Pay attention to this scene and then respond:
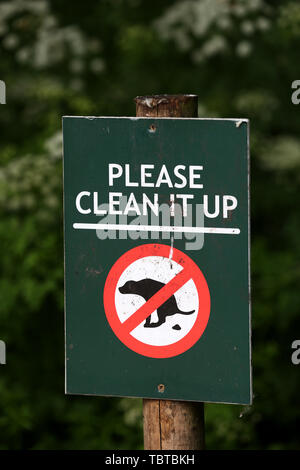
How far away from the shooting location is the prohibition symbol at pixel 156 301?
7.84 ft

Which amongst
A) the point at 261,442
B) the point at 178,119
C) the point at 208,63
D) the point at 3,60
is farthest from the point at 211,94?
the point at 178,119

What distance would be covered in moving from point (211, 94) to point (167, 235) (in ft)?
14.9

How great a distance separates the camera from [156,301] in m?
2.43

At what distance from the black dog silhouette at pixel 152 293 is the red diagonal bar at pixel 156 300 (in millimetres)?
11

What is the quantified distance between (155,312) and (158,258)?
17cm

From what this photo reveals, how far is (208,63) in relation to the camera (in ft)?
23.5

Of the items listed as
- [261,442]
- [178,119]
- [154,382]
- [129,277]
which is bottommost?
[261,442]

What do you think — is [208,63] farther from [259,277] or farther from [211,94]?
[259,277]

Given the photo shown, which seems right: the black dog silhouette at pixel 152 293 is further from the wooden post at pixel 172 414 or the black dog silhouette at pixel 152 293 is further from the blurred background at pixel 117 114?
the blurred background at pixel 117 114

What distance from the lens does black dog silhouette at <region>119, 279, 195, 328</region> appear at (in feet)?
7.94
